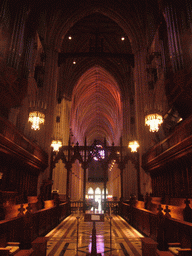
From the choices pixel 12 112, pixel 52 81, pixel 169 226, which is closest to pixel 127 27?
pixel 52 81

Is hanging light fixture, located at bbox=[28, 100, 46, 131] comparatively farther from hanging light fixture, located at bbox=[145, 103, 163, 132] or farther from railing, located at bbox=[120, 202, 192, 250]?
railing, located at bbox=[120, 202, 192, 250]

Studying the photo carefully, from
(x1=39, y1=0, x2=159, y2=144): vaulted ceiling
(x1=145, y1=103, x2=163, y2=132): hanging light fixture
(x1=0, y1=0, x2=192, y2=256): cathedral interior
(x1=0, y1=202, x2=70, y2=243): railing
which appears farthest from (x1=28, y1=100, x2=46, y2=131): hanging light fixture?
(x1=39, y1=0, x2=159, y2=144): vaulted ceiling

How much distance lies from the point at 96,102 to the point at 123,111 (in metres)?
11.7

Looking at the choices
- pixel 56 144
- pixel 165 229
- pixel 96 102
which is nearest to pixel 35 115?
pixel 56 144

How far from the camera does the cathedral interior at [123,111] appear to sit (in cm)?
645

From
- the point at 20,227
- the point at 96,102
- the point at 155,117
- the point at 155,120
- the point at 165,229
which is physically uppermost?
the point at 96,102

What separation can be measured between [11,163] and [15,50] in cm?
501

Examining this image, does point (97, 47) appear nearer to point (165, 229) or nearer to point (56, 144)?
point (56, 144)

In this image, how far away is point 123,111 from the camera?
21781 mm

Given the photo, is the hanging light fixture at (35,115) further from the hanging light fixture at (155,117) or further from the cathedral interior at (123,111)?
the hanging light fixture at (155,117)

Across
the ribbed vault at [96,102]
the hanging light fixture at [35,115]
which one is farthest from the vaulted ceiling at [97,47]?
the hanging light fixture at [35,115]

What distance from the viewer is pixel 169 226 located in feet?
17.2

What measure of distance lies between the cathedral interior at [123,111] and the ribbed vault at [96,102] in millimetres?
2630

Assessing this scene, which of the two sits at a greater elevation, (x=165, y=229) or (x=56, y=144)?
(x=56, y=144)
